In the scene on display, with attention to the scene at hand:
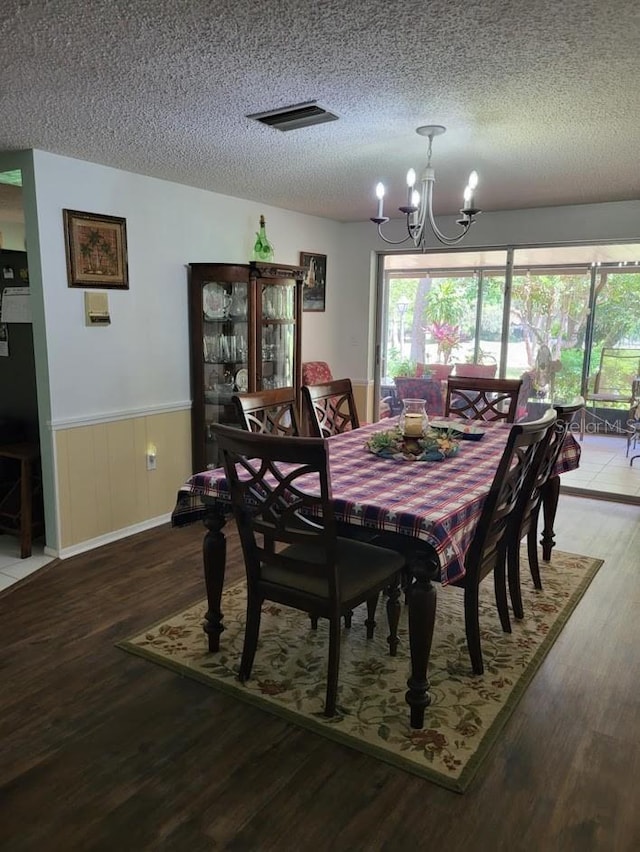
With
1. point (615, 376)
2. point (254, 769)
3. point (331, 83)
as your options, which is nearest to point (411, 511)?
point (254, 769)

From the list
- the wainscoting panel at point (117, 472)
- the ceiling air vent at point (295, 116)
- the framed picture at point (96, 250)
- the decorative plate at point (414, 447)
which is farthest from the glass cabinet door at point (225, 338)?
the decorative plate at point (414, 447)

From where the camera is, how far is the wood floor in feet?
5.43

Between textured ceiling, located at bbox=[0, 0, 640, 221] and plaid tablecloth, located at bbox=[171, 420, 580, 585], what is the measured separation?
1448 millimetres

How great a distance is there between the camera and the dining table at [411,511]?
1993mm

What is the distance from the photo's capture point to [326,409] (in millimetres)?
3643

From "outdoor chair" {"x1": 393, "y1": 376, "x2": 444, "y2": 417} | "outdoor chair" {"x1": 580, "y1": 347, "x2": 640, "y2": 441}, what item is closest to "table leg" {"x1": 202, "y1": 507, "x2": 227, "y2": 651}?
"outdoor chair" {"x1": 393, "y1": 376, "x2": 444, "y2": 417}

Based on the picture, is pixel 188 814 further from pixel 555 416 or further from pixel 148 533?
pixel 148 533

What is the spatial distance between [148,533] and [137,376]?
1014mm

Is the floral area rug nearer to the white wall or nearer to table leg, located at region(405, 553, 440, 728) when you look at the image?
table leg, located at region(405, 553, 440, 728)

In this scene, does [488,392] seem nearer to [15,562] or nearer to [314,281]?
[314,281]

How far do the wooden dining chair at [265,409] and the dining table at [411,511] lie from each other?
33 cm

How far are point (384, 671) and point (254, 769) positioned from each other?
713mm

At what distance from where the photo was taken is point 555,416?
242 cm

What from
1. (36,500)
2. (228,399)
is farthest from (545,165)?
(36,500)
